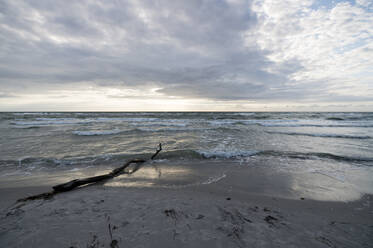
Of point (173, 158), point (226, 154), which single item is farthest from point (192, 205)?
point (226, 154)

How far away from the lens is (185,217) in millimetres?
2768

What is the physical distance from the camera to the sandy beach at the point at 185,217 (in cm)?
224

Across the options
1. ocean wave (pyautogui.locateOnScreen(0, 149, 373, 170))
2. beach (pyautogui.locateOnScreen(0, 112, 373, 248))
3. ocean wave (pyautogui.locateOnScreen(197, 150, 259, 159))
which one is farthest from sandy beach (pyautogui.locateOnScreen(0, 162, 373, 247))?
ocean wave (pyautogui.locateOnScreen(197, 150, 259, 159))

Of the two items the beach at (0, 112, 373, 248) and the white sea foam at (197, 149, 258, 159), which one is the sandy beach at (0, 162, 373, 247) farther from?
the white sea foam at (197, 149, 258, 159)

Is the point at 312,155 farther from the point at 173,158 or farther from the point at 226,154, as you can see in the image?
the point at 173,158

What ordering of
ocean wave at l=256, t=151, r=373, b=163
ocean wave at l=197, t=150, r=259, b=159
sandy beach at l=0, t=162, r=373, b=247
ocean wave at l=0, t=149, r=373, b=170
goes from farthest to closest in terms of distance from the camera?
ocean wave at l=197, t=150, r=259, b=159
ocean wave at l=256, t=151, r=373, b=163
ocean wave at l=0, t=149, r=373, b=170
sandy beach at l=0, t=162, r=373, b=247

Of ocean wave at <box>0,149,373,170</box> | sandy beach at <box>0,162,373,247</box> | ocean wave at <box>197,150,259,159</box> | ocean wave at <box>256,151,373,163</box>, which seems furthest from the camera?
ocean wave at <box>197,150,259,159</box>

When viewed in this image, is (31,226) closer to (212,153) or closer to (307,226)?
(307,226)

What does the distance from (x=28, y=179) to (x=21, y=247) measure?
12.6 feet

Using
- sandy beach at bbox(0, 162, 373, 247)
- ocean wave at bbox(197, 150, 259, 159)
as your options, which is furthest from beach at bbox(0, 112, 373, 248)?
ocean wave at bbox(197, 150, 259, 159)

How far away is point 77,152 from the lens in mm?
7656

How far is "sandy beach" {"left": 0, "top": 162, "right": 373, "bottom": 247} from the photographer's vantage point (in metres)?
2.24

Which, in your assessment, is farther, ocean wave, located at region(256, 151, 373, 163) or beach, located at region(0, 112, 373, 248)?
ocean wave, located at region(256, 151, 373, 163)

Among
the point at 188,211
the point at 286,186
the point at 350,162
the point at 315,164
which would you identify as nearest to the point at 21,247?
the point at 188,211
